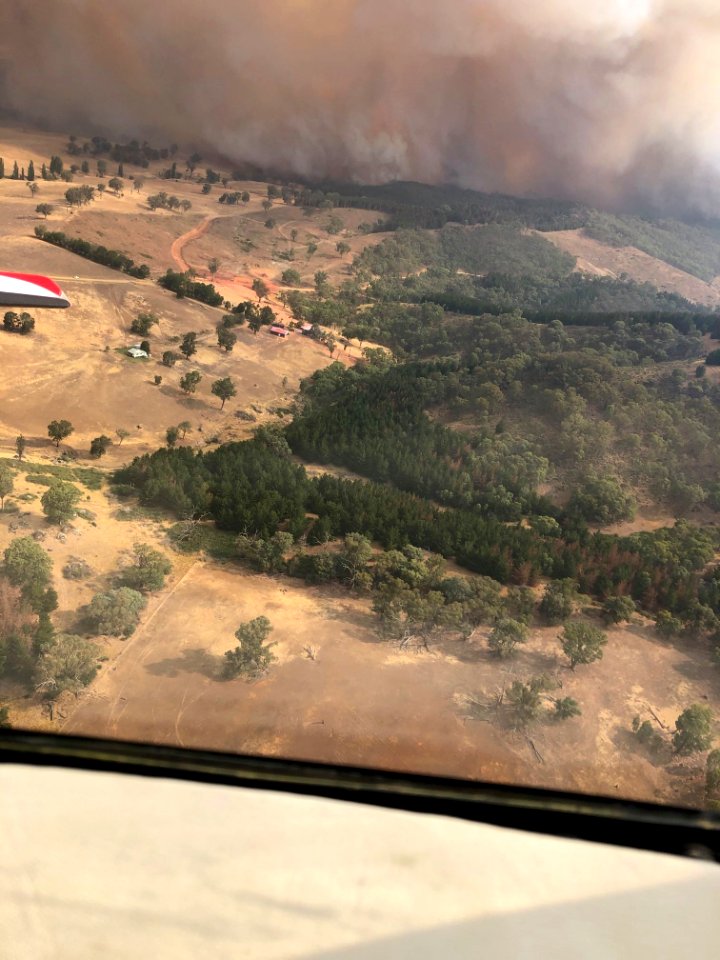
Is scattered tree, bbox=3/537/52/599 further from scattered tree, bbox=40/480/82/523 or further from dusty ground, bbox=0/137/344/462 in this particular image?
dusty ground, bbox=0/137/344/462

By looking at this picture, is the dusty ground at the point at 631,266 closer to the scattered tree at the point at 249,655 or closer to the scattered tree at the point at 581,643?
the scattered tree at the point at 581,643

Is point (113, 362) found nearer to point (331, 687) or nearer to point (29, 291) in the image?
point (29, 291)

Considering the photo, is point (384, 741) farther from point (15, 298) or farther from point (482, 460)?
point (15, 298)

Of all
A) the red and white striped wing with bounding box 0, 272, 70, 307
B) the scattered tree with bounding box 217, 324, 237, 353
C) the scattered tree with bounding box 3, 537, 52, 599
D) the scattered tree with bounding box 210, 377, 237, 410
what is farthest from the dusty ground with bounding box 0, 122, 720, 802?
the scattered tree with bounding box 217, 324, 237, 353

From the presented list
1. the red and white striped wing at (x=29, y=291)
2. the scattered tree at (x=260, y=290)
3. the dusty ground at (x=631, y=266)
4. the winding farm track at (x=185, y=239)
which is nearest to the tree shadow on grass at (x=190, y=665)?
the red and white striped wing at (x=29, y=291)

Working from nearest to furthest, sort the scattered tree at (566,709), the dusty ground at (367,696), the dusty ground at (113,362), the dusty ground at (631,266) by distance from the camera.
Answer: the dusty ground at (367,696)
the scattered tree at (566,709)
the dusty ground at (113,362)
the dusty ground at (631,266)

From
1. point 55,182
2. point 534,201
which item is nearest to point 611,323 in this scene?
point 55,182
